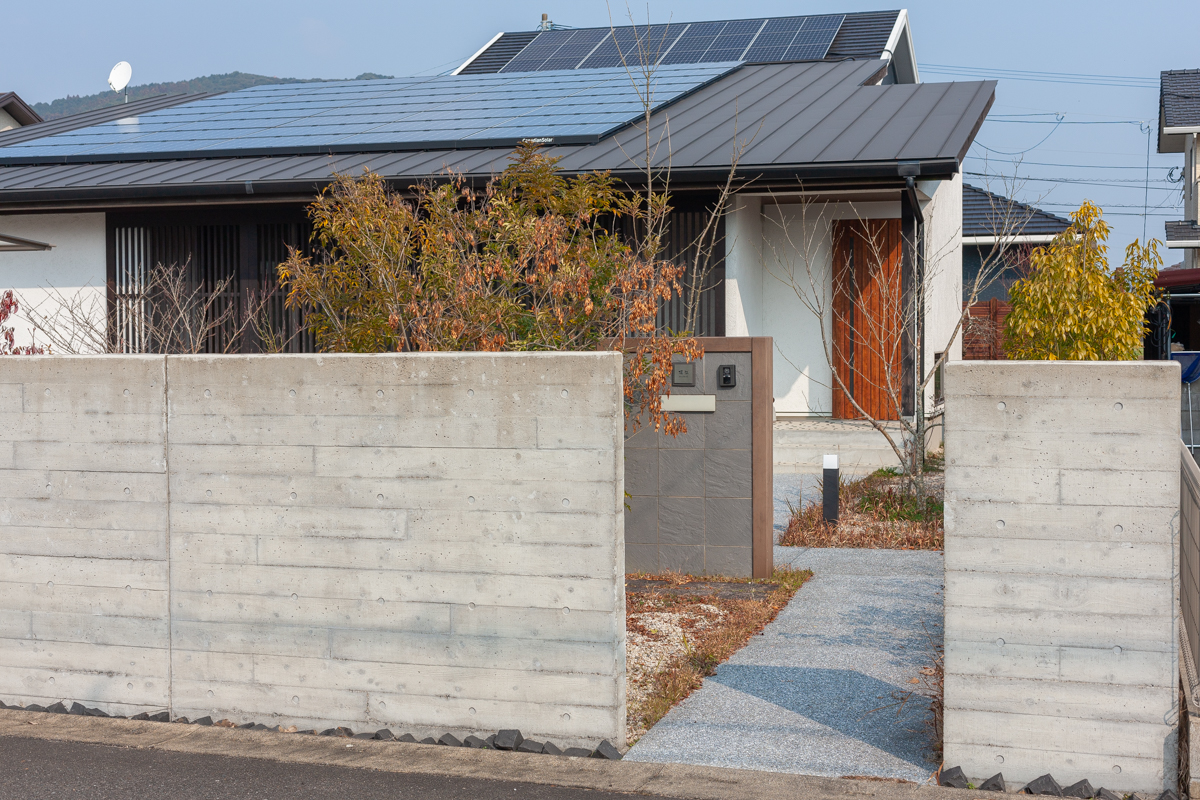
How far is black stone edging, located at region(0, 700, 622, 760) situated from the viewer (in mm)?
4363

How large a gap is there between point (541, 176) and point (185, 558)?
333 cm

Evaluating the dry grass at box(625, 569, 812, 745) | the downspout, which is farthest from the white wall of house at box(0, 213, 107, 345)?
the downspout

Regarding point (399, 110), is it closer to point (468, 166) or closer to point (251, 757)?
point (468, 166)

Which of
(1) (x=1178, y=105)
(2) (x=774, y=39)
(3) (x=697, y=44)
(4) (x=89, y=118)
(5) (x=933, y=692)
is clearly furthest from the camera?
(1) (x=1178, y=105)

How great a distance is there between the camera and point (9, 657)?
5152mm

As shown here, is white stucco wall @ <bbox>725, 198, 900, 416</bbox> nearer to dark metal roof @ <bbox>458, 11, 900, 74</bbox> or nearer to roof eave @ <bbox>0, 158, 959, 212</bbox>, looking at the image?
roof eave @ <bbox>0, 158, 959, 212</bbox>

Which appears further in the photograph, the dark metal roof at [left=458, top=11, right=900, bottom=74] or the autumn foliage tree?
the dark metal roof at [left=458, top=11, right=900, bottom=74]

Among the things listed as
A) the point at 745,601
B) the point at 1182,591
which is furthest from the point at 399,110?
the point at 1182,591

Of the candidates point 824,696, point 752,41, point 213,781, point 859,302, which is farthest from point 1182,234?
point 213,781

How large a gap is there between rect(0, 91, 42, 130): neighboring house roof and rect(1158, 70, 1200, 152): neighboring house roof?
32729mm

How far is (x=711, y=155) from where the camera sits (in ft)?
37.5

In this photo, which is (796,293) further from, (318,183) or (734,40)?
(734,40)

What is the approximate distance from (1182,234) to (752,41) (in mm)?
10783

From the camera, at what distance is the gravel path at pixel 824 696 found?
13.9 feet
